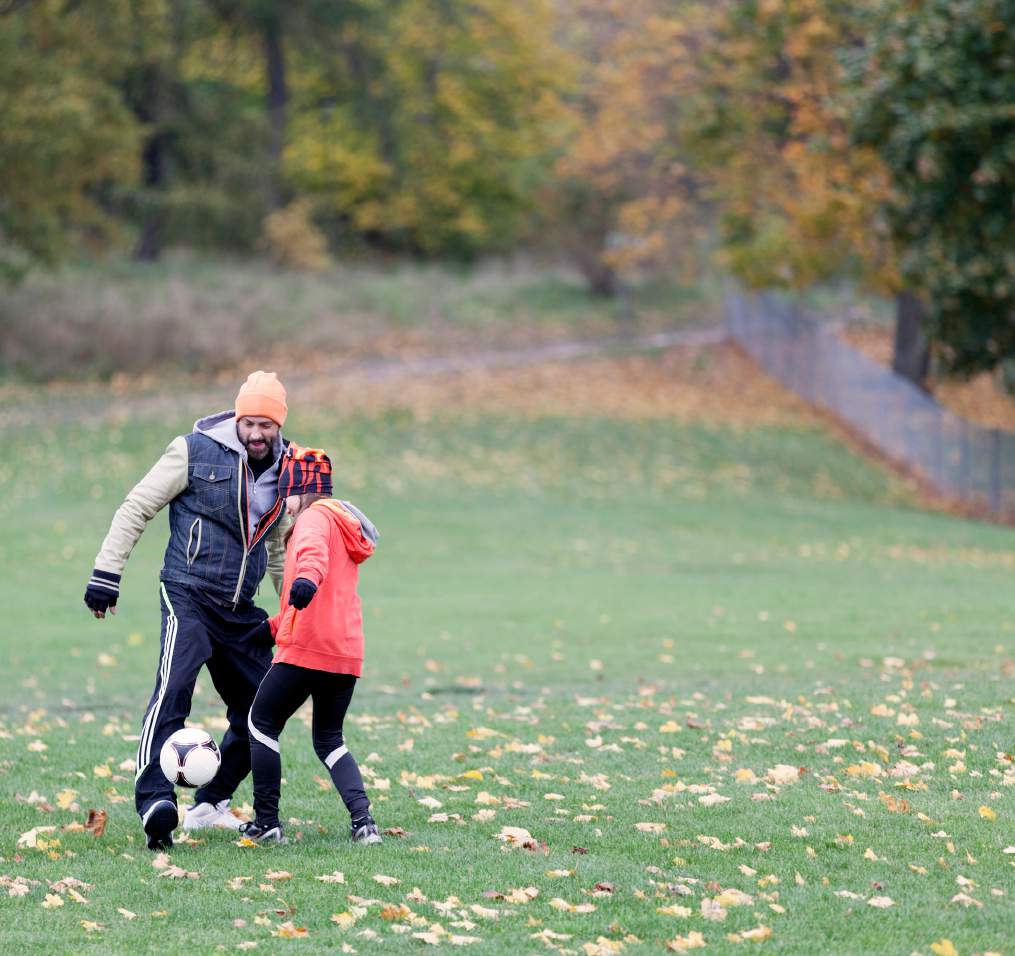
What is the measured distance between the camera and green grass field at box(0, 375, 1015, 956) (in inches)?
221

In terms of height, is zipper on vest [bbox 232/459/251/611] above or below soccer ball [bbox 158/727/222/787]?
above

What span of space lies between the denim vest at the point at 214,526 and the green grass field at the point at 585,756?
1.19 metres

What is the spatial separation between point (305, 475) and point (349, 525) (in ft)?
1.00

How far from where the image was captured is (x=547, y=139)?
49.1 meters

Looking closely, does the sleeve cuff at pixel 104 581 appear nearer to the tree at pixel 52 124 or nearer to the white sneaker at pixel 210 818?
the white sneaker at pixel 210 818

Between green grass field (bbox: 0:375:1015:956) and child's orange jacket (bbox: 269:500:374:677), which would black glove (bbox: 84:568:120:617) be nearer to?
child's orange jacket (bbox: 269:500:374:677)

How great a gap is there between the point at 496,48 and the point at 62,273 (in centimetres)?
2234

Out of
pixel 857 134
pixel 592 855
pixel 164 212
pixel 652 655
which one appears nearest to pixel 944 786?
pixel 592 855

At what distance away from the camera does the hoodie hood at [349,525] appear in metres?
6.52

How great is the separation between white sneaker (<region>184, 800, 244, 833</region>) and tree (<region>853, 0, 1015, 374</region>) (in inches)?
696

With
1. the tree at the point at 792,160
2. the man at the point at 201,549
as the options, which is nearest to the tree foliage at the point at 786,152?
the tree at the point at 792,160

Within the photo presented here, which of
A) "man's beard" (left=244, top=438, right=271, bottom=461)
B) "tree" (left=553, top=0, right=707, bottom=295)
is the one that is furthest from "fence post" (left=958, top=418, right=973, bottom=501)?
"man's beard" (left=244, top=438, right=271, bottom=461)

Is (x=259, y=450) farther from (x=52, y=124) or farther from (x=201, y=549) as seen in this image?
(x=52, y=124)

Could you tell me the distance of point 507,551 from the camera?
21125 millimetres
